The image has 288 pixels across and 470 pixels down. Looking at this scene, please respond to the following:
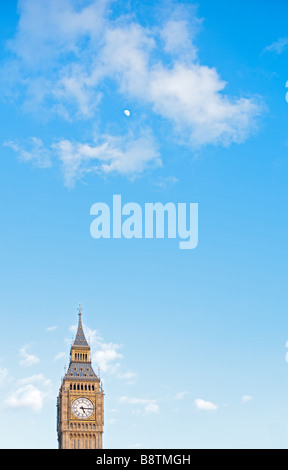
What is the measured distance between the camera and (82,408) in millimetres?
159750

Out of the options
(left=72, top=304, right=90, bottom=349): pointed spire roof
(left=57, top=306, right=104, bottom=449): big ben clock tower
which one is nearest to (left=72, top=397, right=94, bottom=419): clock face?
(left=57, top=306, right=104, bottom=449): big ben clock tower

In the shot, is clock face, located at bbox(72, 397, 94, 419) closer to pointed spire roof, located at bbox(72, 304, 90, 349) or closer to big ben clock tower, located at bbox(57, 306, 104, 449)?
big ben clock tower, located at bbox(57, 306, 104, 449)

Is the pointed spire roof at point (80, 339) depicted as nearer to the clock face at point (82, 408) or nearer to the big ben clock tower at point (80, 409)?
the big ben clock tower at point (80, 409)

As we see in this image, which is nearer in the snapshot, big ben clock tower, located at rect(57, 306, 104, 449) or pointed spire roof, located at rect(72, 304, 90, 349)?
big ben clock tower, located at rect(57, 306, 104, 449)

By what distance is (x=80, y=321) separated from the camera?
176 metres

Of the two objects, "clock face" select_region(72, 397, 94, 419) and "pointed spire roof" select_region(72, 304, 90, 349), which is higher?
"pointed spire roof" select_region(72, 304, 90, 349)

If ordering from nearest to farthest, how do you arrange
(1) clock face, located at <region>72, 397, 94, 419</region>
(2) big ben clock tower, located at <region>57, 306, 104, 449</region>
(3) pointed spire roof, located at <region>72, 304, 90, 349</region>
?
(2) big ben clock tower, located at <region>57, 306, 104, 449</region>
(1) clock face, located at <region>72, 397, 94, 419</region>
(3) pointed spire roof, located at <region>72, 304, 90, 349</region>

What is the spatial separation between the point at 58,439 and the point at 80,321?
2931 centimetres

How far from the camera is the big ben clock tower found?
15638 centimetres

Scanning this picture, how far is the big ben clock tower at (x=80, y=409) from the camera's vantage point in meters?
156

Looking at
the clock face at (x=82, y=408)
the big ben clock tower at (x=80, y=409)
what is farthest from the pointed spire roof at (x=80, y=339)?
the clock face at (x=82, y=408)

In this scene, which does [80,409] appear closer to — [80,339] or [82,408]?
[82,408]
